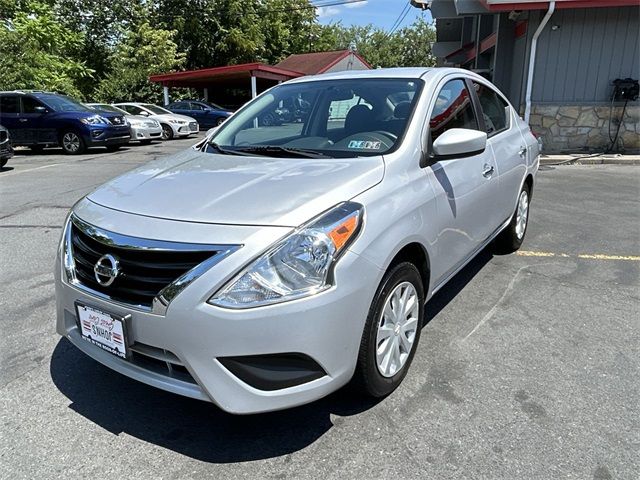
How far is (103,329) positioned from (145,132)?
50.7ft

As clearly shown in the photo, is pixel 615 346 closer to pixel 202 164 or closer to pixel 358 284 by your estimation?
pixel 358 284

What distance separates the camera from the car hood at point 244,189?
218 centimetres

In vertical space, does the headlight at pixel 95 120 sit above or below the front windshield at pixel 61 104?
below

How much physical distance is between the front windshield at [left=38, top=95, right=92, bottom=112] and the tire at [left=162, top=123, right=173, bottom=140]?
160 inches

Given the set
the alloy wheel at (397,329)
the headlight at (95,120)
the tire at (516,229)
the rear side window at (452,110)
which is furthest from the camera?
the headlight at (95,120)

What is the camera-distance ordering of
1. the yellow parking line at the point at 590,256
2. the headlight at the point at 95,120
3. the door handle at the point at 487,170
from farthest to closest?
the headlight at the point at 95,120, the yellow parking line at the point at 590,256, the door handle at the point at 487,170

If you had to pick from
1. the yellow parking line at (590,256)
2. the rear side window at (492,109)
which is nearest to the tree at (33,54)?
the rear side window at (492,109)

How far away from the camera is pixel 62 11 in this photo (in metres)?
34.5

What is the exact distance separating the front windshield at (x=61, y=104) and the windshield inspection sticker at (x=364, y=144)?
13.5 m

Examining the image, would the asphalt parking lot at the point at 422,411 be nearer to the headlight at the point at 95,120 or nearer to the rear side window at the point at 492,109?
the rear side window at the point at 492,109

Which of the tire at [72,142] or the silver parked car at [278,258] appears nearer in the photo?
the silver parked car at [278,258]

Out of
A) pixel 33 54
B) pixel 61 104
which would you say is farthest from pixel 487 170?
pixel 33 54

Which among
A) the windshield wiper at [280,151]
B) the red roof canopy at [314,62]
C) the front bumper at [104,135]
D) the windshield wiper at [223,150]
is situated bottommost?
the front bumper at [104,135]

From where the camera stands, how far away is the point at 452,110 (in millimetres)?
3404
